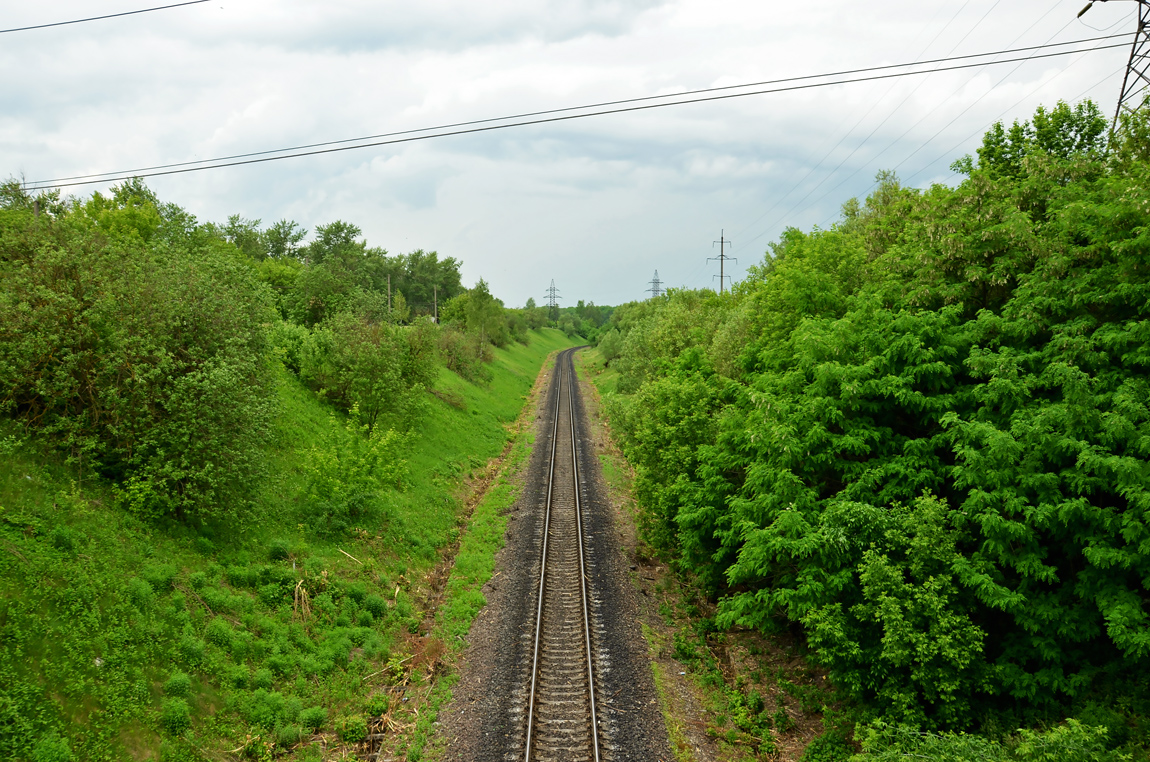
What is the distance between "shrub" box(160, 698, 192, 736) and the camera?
34.5 ft

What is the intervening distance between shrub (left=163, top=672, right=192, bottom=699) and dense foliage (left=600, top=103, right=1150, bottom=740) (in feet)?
36.8

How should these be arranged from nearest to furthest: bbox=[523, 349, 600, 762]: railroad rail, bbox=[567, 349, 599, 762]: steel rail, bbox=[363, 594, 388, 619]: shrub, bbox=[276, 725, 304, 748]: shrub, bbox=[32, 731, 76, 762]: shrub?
1. bbox=[32, 731, 76, 762]: shrub
2. bbox=[276, 725, 304, 748]: shrub
3. bbox=[523, 349, 600, 762]: railroad rail
4. bbox=[567, 349, 599, 762]: steel rail
5. bbox=[363, 594, 388, 619]: shrub

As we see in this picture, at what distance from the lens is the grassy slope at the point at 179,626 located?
9.64 meters

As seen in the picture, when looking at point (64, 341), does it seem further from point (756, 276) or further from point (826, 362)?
point (756, 276)

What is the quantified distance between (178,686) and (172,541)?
4.22 metres

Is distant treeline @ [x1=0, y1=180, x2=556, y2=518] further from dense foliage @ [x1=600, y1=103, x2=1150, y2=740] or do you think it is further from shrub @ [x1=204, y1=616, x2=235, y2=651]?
dense foliage @ [x1=600, y1=103, x2=1150, y2=740]

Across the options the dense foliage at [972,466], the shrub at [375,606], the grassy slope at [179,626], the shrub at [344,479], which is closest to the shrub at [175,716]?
the grassy slope at [179,626]

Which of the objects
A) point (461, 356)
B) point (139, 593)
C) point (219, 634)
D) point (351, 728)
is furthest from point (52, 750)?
point (461, 356)

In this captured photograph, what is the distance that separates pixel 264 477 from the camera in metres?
16.7

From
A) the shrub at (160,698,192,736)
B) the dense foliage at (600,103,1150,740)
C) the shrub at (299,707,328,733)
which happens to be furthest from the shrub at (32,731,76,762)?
the dense foliage at (600,103,1150,740)

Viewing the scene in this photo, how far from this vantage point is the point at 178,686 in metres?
11.1

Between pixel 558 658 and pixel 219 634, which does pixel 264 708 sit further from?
pixel 558 658

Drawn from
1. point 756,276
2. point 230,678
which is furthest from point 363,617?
point 756,276

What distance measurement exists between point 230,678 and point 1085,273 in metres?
20.3
